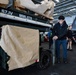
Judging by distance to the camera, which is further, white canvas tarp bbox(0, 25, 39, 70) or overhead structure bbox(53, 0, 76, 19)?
overhead structure bbox(53, 0, 76, 19)

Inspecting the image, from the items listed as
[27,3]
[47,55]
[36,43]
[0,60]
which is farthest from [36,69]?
[27,3]

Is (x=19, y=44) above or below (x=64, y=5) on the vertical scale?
below

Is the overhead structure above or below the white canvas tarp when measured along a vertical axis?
above

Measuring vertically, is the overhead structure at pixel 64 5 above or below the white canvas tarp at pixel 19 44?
above

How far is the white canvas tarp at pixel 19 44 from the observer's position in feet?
7.22

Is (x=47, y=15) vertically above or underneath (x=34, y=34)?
above

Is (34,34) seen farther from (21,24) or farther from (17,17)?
(17,17)

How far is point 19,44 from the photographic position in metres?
2.37

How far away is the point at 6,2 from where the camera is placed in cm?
225

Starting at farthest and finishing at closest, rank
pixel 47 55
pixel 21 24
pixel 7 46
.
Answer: pixel 47 55, pixel 21 24, pixel 7 46

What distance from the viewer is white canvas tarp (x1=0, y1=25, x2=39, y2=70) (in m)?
2.20

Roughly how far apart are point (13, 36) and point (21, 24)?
40cm

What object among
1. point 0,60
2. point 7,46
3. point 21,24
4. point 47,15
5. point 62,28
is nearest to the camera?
point 7,46

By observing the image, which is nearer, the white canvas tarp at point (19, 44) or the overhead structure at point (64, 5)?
the white canvas tarp at point (19, 44)
